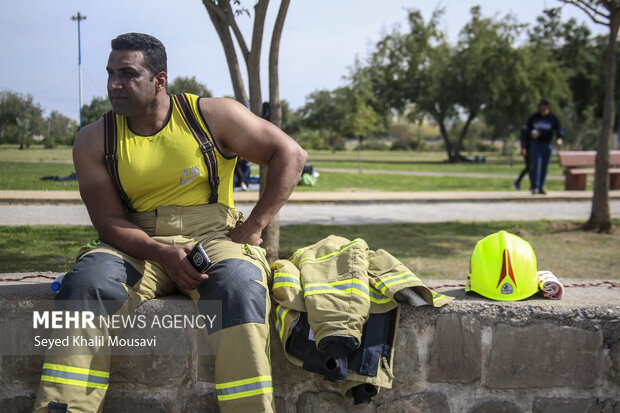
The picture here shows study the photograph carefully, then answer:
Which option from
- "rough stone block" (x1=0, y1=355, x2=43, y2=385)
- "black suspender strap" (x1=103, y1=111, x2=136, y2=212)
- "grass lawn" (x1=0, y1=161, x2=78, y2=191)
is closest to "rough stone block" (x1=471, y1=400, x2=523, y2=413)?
"black suspender strap" (x1=103, y1=111, x2=136, y2=212)

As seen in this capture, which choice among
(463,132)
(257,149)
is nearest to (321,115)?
(463,132)

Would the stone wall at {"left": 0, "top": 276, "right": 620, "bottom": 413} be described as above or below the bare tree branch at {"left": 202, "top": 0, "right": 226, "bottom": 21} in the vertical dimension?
below

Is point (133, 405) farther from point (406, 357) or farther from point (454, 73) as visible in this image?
point (454, 73)

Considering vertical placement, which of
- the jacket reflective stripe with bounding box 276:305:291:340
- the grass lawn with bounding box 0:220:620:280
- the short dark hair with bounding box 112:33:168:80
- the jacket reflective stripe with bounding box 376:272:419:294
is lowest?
the grass lawn with bounding box 0:220:620:280

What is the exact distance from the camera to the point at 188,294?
105 inches

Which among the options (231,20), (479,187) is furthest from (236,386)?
(479,187)

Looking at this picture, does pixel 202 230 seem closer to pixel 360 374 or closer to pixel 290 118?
pixel 360 374

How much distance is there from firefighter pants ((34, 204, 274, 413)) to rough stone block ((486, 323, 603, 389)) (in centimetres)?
112

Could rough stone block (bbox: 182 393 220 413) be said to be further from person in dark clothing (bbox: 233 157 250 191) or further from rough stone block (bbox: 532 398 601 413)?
person in dark clothing (bbox: 233 157 250 191)

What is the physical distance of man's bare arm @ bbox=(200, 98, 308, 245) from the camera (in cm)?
281

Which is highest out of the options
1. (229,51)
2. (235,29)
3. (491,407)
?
(235,29)

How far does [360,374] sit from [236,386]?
0.53 m

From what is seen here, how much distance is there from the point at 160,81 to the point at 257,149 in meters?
0.55

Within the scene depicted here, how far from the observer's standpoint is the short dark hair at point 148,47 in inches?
106
